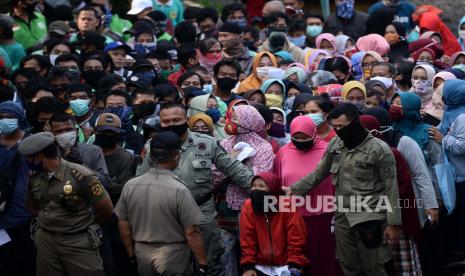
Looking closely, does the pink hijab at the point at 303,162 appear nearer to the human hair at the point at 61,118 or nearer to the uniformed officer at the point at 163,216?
the uniformed officer at the point at 163,216

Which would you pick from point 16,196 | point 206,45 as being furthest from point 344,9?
point 16,196

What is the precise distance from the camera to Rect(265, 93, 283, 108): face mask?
12.4m

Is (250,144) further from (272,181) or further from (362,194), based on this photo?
(362,194)

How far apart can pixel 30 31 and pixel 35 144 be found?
7219 millimetres

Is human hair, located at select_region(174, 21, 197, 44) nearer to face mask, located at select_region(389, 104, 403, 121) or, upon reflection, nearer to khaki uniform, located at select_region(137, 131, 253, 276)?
face mask, located at select_region(389, 104, 403, 121)

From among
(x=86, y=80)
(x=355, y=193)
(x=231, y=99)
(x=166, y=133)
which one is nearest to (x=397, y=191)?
(x=355, y=193)

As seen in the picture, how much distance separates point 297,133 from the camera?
10.2 metres

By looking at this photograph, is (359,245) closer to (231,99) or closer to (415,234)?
(415,234)

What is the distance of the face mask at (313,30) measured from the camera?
16.5 m

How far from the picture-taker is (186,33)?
50.9 feet

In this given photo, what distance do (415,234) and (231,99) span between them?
3157 millimetres

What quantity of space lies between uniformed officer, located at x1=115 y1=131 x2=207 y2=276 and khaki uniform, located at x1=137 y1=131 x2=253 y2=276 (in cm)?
72

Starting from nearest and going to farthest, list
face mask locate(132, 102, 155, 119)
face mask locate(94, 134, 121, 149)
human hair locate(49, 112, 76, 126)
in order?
human hair locate(49, 112, 76, 126)
face mask locate(94, 134, 121, 149)
face mask locate(132, 102, 155, 119)

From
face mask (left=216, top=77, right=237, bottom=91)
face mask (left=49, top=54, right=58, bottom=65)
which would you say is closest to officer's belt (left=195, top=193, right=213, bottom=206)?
face mask (left=216, top=77, right=237, bottom=91)
